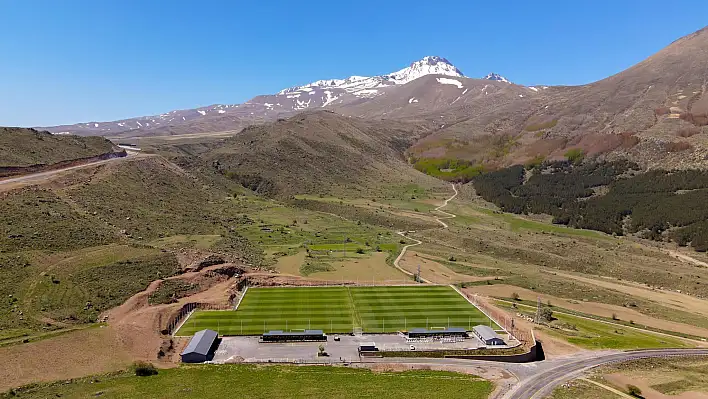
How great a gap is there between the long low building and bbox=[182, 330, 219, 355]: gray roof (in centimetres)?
588

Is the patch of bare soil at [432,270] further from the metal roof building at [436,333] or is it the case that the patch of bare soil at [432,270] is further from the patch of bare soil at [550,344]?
the metal roof building at [436,333]

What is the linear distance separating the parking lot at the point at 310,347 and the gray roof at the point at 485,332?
2.81 ft

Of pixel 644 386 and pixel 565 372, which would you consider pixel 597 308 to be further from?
pixel 644 386

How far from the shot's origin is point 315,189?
163750 mm

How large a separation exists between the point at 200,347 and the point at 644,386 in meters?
45.0

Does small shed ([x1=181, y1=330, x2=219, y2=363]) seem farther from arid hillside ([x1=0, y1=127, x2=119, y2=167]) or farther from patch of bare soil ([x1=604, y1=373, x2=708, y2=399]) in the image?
arid hillside ([x1=0, y1=127, x2=119, y2=167])

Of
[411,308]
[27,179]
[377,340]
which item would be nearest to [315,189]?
[27,179]

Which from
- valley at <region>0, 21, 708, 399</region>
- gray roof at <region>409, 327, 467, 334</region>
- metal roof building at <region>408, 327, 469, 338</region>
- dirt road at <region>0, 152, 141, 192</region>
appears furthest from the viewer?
dirt road at <region>0, 152, 141, 192</region>

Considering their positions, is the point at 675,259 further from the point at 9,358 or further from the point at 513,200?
the point at 9,358

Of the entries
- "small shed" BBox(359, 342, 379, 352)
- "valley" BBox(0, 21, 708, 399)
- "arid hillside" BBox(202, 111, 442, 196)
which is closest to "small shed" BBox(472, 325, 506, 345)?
"valley" BBox(0, 21, 708, 399)

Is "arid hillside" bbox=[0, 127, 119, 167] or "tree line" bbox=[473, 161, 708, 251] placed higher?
"arid hillside" bbox=[0, 127, 119, 167]

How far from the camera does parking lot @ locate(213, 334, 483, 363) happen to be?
5059cm

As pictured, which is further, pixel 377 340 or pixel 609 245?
pixel 609 245

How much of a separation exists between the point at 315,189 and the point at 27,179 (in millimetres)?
90144
